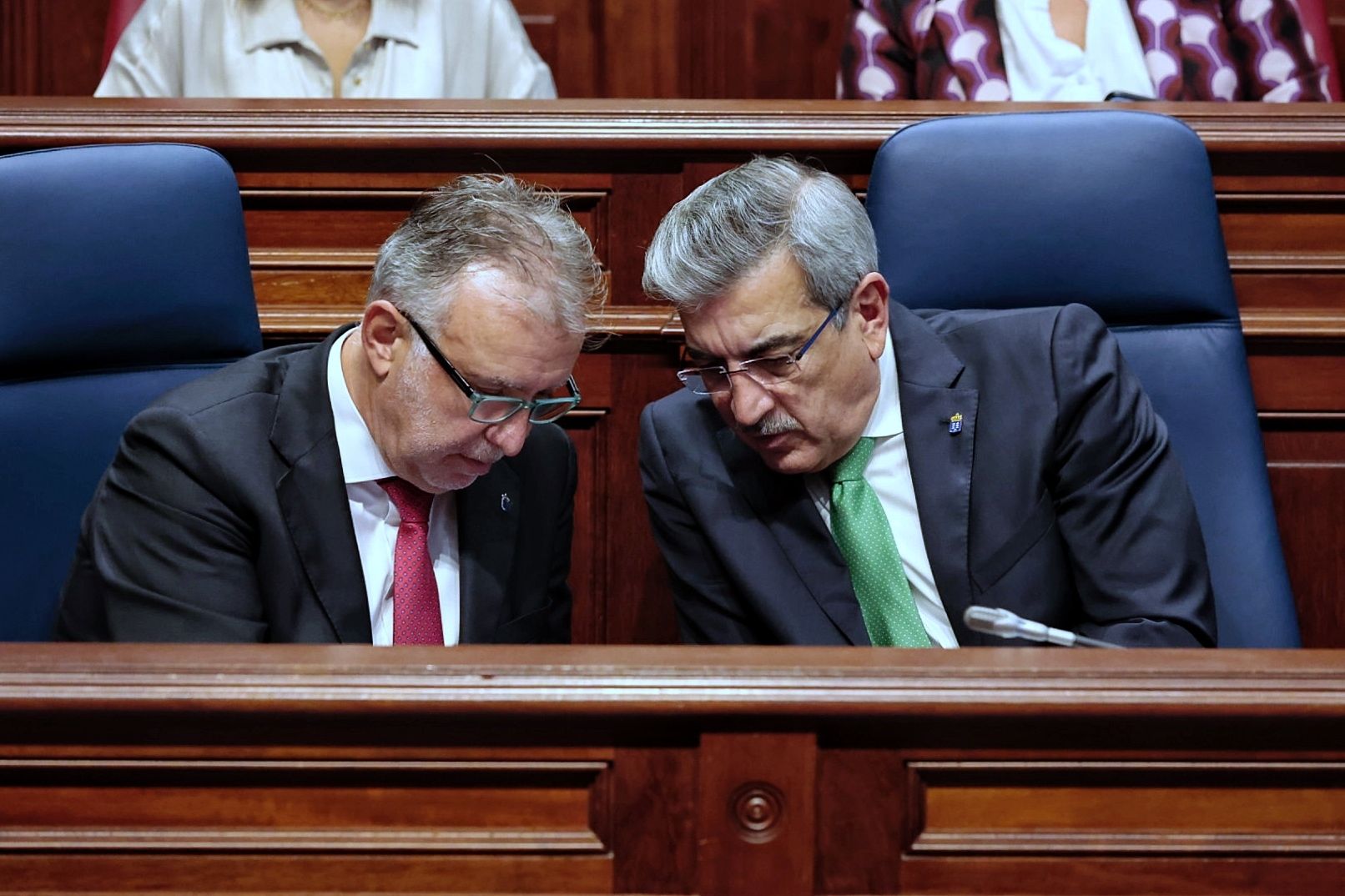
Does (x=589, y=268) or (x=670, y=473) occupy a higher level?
(x=589, y=268)

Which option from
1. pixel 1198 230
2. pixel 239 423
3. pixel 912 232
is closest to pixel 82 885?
pixel 239 423

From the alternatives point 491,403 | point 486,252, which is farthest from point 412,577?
point 486,252

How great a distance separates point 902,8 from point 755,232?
886mm

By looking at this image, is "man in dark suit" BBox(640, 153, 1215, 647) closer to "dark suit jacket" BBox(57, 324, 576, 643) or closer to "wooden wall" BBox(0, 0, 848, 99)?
"dark suit jacket" BBox(57, 324, 576, 643)

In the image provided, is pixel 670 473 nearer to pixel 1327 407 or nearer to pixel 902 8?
pixel 1327 407

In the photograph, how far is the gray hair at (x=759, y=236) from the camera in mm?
1258

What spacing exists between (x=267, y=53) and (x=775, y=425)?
1147mm

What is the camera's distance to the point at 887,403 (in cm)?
137

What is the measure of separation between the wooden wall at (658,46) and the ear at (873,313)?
1413mm

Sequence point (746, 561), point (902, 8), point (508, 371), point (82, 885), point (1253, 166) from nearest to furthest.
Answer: point (82, 885) → point (508, 371) → point (746, 561) → point (1253, 166) → point (902, 8)

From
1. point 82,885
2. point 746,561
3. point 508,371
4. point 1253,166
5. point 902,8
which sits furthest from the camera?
point 902,8

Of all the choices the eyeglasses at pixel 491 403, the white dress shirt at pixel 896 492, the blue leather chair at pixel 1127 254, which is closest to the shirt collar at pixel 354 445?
the eyeglasses at pixel 491 403

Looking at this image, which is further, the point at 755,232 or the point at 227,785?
the point at 755,232

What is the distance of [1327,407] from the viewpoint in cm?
156
